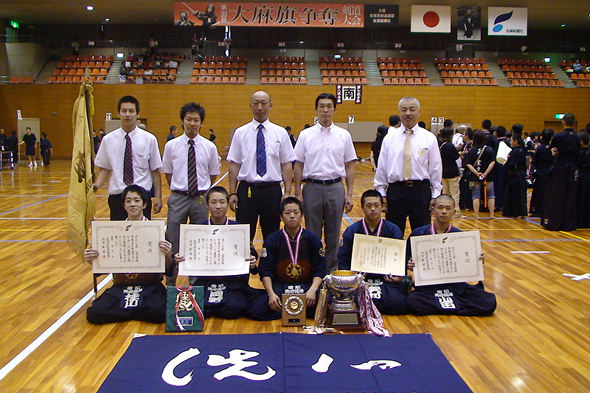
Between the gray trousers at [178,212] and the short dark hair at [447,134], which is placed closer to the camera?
the gray trousers at [178,212]

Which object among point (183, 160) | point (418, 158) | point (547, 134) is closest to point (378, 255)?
point (418, 158)

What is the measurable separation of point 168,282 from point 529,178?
1063cm

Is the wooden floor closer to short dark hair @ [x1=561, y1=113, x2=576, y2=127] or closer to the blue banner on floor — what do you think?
the blue banner on floor

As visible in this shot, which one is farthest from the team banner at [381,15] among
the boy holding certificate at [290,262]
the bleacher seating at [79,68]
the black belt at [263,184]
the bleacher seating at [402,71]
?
the boy holding certificate at [290,262]

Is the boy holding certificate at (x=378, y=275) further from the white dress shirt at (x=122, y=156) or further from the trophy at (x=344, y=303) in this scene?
the white dress shirt at (x=122, y=156)

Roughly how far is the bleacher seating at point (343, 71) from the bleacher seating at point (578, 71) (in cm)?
912

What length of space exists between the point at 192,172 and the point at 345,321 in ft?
6.21

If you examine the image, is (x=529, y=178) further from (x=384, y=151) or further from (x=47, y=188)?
(x=47, y=188)

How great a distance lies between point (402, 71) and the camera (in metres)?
21.0

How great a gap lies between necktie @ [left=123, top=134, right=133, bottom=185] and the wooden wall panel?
16.5 m

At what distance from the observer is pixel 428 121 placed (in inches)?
807

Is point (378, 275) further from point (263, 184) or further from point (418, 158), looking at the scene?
point (263, 184)

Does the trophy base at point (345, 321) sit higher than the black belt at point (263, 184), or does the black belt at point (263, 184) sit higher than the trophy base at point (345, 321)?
the black belt at point (263, 184)

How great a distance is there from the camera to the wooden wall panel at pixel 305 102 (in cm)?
2036
